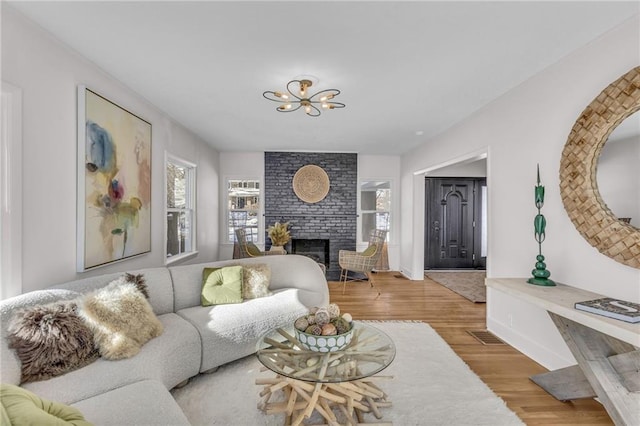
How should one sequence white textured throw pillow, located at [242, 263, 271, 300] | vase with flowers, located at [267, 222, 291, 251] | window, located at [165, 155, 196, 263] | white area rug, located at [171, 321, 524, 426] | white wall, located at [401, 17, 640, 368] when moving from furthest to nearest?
vase with flowers, located at [267, 222, 291, 251] → window, located at [165, 155, 196, 263] → white textured throw pillow, located at [242, 263, 271, 300] → white wall, located at [401, 17, 640, 368] → white area rug, located at [171, 321, 524, 426]

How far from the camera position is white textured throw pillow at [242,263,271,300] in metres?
2.88

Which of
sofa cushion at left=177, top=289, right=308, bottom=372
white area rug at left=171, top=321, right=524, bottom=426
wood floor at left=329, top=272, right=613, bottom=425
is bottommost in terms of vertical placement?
wood floor at left=329, top=272, right=613, bottom=425

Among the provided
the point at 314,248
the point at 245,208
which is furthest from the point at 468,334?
the point at 245,208

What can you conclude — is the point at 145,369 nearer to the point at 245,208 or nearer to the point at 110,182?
the point at 110,182

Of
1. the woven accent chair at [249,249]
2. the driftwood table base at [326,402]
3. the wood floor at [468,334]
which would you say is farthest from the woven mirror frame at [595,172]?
the woven accent chair at [249,249]

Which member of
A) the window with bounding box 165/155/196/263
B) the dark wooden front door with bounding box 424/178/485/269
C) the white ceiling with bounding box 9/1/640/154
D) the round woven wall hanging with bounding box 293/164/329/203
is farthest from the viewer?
the dark wooden front door with bounding box 424/178/485/269

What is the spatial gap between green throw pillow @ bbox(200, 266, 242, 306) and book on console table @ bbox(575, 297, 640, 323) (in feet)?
8.15

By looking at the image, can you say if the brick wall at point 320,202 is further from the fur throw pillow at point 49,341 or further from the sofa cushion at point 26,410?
the sofa cushion at point 26,410

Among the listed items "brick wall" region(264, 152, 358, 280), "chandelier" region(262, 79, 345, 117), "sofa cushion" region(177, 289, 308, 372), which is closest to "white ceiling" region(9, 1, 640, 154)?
"chandelier" region(262, 79, 345, 117)

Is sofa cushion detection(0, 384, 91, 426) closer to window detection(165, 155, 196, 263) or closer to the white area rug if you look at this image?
the white area rug

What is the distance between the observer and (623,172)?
6.09 ft

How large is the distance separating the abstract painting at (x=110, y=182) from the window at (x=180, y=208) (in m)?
0.74

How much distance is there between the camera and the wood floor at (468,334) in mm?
1928

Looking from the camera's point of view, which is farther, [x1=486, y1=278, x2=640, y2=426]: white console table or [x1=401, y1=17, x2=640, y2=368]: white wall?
[x1=401, y1=17, x2=640, y2=368]: white wall
